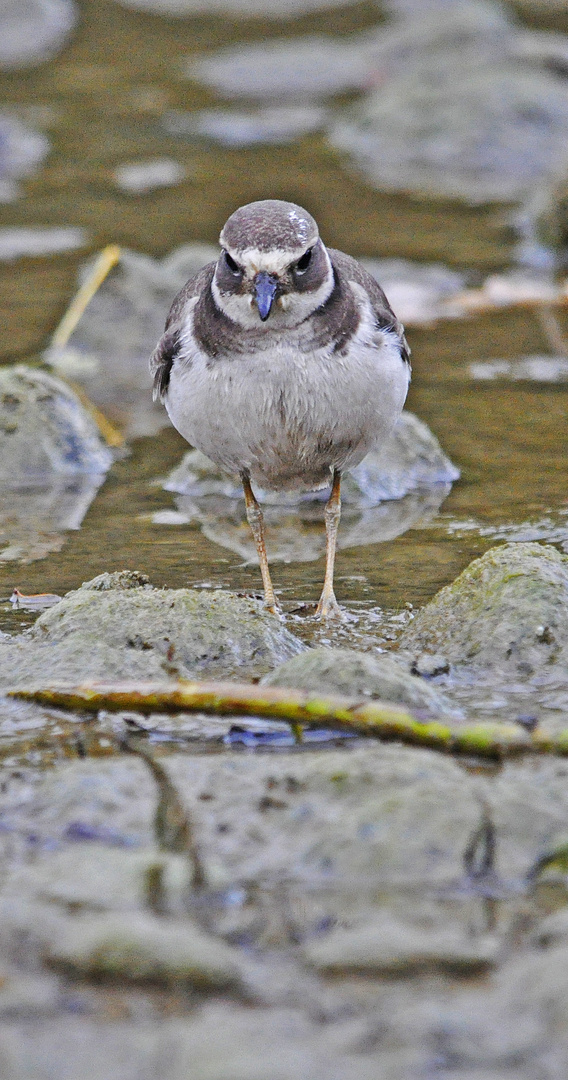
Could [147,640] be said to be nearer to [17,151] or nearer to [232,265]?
[232,265]

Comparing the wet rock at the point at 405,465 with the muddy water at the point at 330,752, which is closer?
the muddy water at the point at 330,752

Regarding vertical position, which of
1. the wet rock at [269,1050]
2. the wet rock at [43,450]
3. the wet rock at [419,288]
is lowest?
the wet rock at [419,288]

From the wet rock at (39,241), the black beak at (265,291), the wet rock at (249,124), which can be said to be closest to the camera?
the black beak at (265,291)

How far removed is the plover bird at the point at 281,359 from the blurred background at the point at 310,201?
0.75 meters

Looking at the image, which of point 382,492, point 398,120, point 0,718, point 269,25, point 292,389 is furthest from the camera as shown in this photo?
point 269,25

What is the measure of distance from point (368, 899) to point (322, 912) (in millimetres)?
129

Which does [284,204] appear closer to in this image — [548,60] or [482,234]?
[482,234]

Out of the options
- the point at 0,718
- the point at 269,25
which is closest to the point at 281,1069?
the point at 0,718

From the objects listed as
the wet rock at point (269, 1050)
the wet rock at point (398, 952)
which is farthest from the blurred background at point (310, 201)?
the wet rock at point (269, 1050)

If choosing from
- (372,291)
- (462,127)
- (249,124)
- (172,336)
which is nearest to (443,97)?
(462,127)

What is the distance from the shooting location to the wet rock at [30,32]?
2095 cm

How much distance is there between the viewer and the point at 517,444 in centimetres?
823

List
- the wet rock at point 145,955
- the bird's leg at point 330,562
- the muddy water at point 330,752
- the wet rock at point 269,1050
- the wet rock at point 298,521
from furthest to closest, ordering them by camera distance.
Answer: the wet rock at point 298,521 < the bird's leg at point 330,562 < the muddy water at point 330,752 < the wet rock at point 145,955 < the wet rock at point 269,1050

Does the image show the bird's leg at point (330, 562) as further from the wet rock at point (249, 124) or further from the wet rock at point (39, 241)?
the wet rock at point (249, 124)
